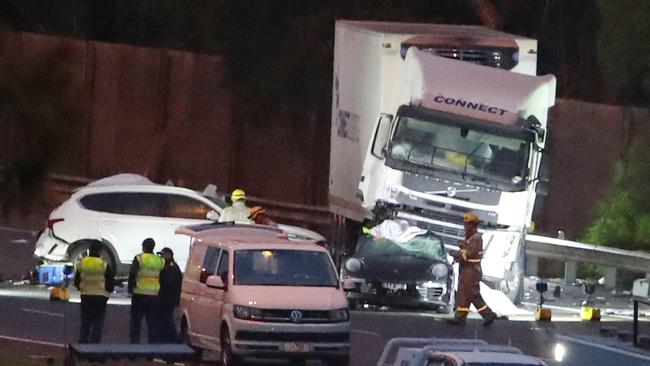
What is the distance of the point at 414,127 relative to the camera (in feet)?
87.3

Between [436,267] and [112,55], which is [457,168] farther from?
[112,55]

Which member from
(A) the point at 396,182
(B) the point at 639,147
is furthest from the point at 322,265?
(A) the point at 396,182

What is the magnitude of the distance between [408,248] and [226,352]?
637 cm

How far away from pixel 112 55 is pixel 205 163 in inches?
Answer: 140

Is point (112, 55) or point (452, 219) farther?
point (112, 55)

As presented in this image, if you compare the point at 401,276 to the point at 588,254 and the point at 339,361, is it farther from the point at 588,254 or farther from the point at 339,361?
the point at 339,361

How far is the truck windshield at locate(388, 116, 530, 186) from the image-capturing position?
26.4 meters

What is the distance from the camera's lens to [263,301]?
1942cm

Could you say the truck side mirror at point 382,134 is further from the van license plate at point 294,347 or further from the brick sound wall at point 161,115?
the brick sound wall at point 161,115

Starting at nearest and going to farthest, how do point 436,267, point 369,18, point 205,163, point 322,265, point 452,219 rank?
point 322,265 → point 436,267 → point 452,219 → point 369,18 → point 205,163

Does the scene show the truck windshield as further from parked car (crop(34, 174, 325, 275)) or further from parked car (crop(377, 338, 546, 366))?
parked car (crop(377, 338, 546, 366))

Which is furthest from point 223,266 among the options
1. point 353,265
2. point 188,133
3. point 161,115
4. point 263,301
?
point 161,115

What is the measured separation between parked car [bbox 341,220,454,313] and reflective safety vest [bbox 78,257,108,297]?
515cm

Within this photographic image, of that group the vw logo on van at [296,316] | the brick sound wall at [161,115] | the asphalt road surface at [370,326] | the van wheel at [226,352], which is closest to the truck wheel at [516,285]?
the asphalt road surface at [370,326]
